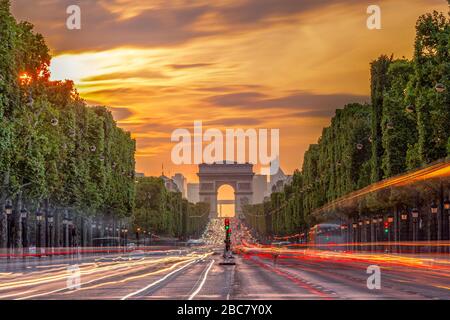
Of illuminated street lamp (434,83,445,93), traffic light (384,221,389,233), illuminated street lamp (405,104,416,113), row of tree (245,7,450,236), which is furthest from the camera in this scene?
traffic light (384,221,389,233)

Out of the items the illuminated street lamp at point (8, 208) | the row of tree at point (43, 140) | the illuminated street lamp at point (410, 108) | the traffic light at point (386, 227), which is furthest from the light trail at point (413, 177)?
the illuminated street lamp at point (8, 208)

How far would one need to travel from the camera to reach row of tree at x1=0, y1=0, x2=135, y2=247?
7362 centimetres

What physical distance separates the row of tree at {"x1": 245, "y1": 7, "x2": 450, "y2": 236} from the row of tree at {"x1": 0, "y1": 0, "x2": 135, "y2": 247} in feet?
91.2

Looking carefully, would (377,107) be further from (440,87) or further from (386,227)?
(440,87)

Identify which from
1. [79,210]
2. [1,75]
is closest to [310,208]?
[79,210]

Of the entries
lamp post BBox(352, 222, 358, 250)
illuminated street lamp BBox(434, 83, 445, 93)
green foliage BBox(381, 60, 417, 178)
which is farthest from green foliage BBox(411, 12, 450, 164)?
lamp post BBox(352, 222, 358, 250)

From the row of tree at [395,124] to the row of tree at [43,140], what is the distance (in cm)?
2780

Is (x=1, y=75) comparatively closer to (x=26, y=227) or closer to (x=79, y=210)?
(x=26, y=227)

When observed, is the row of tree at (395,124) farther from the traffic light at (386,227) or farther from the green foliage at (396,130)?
the traffic light at (386,227)

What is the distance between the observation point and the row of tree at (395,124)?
239 ft

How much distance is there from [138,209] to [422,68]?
419 ft

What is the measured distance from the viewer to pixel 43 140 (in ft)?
274

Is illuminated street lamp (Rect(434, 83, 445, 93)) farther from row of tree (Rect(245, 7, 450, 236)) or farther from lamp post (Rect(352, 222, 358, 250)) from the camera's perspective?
lamp post (Rect(352, 222, 358, 250))
